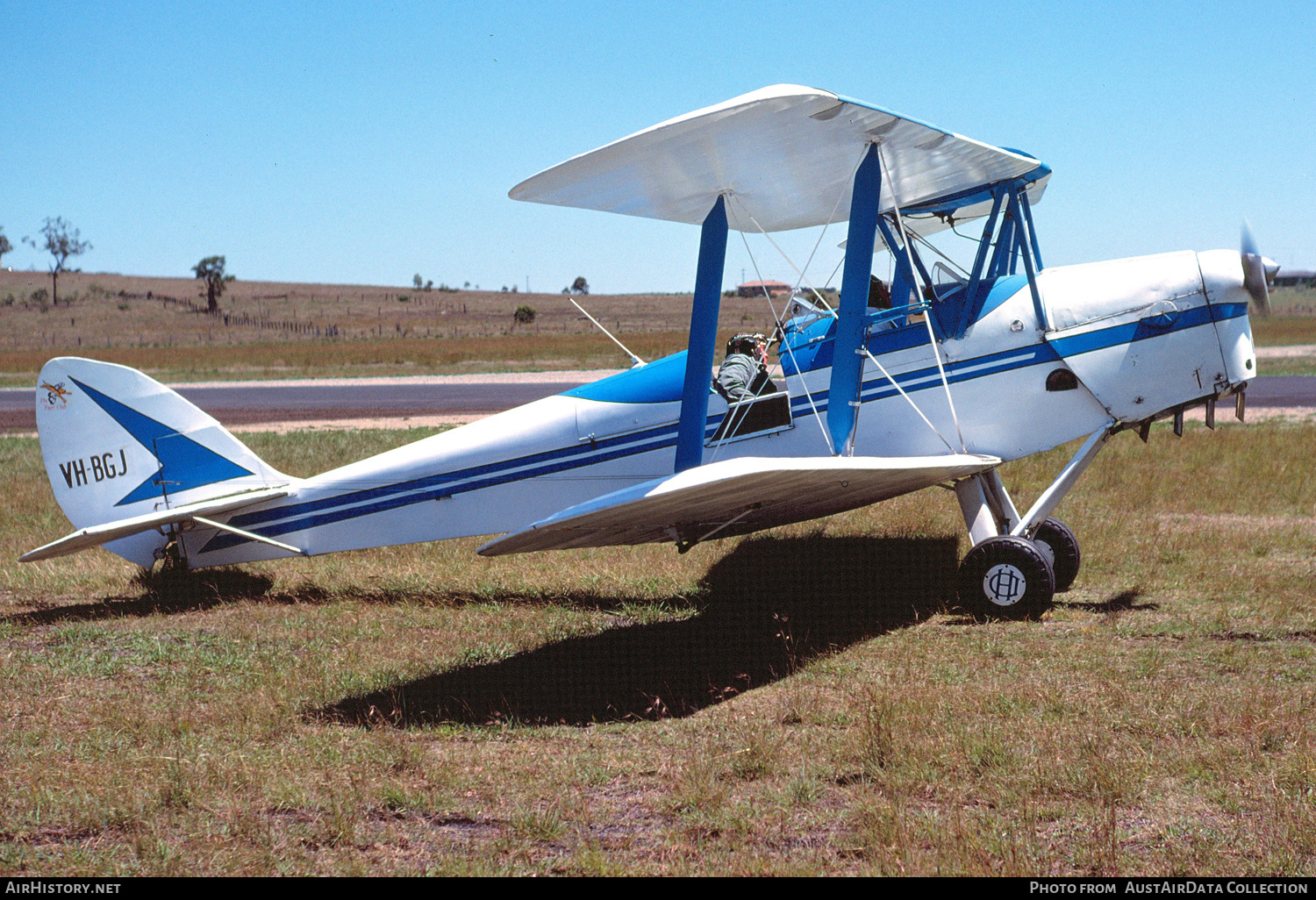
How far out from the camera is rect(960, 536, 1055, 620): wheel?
21.2ft

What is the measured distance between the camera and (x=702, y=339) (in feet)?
20.9

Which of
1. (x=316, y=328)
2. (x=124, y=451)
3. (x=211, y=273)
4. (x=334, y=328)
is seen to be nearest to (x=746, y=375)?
(x=124, y=451)

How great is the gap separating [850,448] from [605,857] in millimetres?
3642

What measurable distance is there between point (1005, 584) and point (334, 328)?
8416 cm

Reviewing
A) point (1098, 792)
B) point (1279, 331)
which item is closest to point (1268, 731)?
point (1098, 792)

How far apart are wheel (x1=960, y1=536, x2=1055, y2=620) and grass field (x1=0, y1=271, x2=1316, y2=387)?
21.4ft

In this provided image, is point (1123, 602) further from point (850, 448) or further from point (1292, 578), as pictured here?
point (850, 448)

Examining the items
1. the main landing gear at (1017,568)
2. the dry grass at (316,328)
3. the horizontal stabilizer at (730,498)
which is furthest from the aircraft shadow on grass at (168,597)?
the dry grass at (316,328)

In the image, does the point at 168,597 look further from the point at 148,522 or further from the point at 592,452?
the point at 592,452

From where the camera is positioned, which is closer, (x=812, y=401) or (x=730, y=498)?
(x=730, y=498)

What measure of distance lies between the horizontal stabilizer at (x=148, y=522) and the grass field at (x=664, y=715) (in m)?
0.66

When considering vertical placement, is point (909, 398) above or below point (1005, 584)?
above

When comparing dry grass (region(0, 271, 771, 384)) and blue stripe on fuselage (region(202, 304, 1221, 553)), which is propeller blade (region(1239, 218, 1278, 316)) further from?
dry grass (region(0, 271, 771, 384))

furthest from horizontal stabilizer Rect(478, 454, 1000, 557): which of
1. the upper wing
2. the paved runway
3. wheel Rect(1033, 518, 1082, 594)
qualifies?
the paved runway
